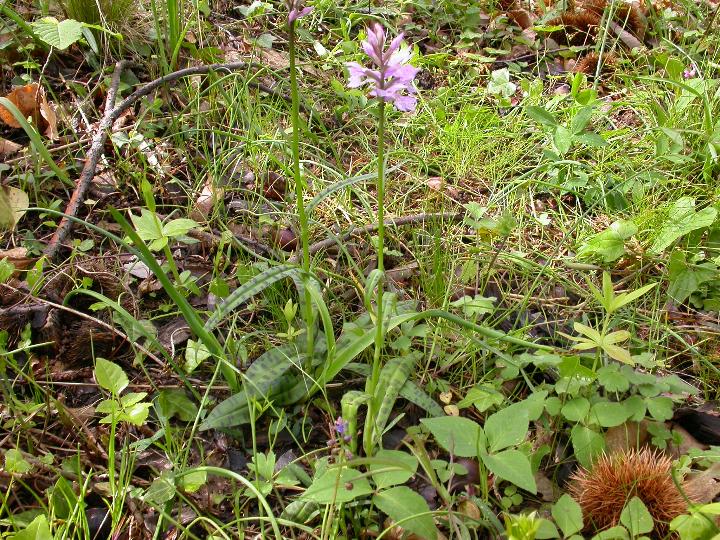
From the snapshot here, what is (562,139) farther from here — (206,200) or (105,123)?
(105,123)

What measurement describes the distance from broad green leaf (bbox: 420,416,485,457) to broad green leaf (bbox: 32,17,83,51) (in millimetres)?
1815

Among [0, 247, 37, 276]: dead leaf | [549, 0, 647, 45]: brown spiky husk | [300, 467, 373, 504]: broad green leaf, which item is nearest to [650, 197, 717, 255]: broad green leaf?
[300, 467, 373, 504]: broad green leaf

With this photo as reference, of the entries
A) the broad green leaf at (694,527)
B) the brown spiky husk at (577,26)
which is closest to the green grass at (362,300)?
the broad green leaf at (694,527)

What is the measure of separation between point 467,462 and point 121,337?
0.99m

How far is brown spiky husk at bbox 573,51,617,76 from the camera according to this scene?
2.88 metres

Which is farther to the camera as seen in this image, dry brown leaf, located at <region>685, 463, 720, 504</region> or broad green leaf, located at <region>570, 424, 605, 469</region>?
broad green leaf, located at <region>570, 424, 605, 469</region>

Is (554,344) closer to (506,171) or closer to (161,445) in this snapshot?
(506,171)

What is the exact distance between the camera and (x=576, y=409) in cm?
142

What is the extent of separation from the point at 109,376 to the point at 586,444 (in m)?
1.08

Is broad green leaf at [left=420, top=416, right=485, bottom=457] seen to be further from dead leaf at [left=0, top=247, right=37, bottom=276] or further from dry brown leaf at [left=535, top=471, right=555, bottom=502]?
dead leaf at [left=0, top=247, right=37, bottom=276]

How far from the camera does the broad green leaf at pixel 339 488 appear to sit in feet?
3.94

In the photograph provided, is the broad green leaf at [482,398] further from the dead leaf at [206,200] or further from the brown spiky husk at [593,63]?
the brown spiky husk at [593,63]

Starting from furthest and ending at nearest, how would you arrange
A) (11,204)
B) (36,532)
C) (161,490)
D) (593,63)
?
(593,63)
(11,204)
(161,490)
(36,532)

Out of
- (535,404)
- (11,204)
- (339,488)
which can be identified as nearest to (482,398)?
(535,404)
